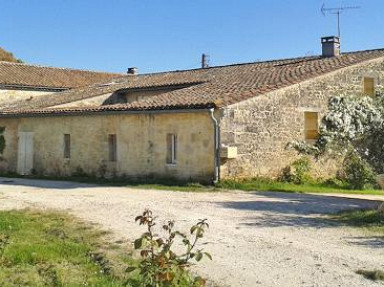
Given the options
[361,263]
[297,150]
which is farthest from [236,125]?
[361,263]

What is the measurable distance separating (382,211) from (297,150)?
9.27 m

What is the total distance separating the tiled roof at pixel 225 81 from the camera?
59.0 feet

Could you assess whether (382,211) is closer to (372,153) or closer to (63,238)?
(63,238)

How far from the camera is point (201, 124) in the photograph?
17.2m

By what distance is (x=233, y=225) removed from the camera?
9.89m

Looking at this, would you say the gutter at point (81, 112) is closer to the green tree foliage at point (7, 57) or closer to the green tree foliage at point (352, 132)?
the green tree foliage at point (352, 132)

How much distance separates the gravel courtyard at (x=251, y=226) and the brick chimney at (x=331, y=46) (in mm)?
11455

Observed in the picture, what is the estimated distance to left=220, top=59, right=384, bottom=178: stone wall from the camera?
1727cm

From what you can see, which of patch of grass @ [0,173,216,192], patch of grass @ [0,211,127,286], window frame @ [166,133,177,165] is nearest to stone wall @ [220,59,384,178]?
patch of grass @ [0,173,216,192]

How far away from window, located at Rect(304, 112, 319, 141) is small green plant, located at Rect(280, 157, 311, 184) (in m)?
1.26

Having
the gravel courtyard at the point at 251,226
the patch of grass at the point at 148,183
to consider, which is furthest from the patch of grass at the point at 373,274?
the patch of grass at the point at 148,183

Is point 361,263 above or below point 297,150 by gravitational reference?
below

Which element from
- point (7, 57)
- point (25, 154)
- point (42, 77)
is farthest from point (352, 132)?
point (7, 57)

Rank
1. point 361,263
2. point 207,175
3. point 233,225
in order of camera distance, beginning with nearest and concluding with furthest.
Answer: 1. point 361,263
2. point 233,225
3. point 207,175
